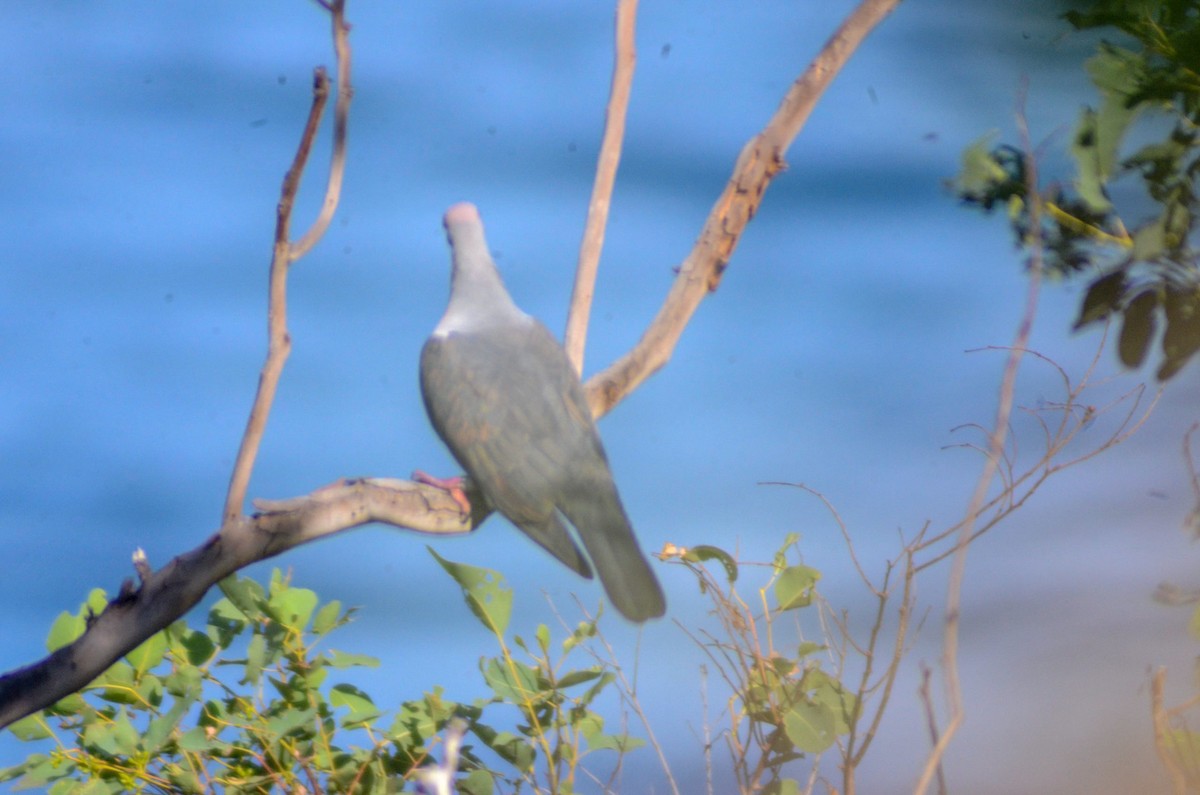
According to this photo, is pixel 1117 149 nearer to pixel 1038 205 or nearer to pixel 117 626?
pixel 1038 205

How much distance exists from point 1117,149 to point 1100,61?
90mm

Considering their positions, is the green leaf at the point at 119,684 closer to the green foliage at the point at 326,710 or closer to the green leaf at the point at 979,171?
the green foliage at the point at 326,710

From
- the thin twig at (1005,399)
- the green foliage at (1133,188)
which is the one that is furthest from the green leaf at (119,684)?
the green foliage at (1133,188)

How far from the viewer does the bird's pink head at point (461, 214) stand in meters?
1.13

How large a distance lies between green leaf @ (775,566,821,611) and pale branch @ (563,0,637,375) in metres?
0.32

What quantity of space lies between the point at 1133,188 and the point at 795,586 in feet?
1.95

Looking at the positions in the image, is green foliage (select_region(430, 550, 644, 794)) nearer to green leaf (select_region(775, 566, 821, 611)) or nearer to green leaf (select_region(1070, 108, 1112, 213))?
green leaf (select_region(775, 566, 821, 611))

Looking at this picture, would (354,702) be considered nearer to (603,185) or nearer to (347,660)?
(347,660)

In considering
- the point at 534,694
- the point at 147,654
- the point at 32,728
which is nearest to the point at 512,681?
the point at 534,694

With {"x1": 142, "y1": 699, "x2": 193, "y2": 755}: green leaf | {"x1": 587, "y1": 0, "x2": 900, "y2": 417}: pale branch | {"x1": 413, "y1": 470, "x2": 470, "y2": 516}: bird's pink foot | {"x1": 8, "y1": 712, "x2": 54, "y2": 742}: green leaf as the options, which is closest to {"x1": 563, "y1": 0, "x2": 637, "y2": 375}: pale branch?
{"x1": 587, "y1": 0, "x2": 900, "y2": 417}: pale branch

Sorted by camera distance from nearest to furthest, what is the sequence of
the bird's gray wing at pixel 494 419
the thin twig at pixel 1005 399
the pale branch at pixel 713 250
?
the thin twig at pixel 1005 399 → the bird's gray wing at pixel 494 419 → the pale branch at pixel 713 250

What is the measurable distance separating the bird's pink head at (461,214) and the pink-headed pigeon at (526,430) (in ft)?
0.05

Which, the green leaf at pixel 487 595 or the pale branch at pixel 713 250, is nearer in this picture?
the green leaf at pixel 487 595

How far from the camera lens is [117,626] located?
2.69 ft
